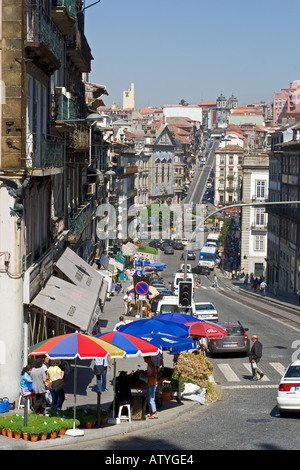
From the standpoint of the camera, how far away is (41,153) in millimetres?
23094

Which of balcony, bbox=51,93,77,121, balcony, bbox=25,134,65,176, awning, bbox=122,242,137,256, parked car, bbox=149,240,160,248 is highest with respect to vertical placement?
balcony, bbox=51,93,77,121

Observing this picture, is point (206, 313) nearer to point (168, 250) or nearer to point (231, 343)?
point (231, 343)

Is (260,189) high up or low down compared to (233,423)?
up

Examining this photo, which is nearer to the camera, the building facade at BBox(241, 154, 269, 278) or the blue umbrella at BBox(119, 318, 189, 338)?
the blue umbrella at BBox(119, 318, 189, 338)

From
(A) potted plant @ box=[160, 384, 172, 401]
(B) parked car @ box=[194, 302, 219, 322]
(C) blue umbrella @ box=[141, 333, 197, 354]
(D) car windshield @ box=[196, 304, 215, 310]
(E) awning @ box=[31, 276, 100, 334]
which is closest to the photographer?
(C) blue umbrella @ box=[141, 333, 197, 354]

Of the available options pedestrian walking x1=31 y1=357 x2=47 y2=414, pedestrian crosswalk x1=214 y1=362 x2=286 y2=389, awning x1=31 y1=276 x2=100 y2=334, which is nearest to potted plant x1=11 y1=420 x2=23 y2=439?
pedestrian walking x1=31 y1=357 x2=47 y2=414

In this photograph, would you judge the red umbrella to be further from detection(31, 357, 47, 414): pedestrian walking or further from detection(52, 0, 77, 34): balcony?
detection(52, 0, 77, 34): balcony

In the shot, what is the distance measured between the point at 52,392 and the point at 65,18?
48.1ft

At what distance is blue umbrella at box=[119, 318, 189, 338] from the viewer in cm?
2223

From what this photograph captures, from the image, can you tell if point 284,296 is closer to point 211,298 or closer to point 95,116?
point 211,298

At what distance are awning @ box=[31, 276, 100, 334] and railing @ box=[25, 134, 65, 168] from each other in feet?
11.2

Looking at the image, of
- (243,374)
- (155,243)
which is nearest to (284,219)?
(155,243)

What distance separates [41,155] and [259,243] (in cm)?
7819

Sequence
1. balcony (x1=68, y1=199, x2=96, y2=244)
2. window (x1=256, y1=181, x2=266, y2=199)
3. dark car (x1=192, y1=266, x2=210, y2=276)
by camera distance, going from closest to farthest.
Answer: balcony (x1=68, y1=199, x2=96, y2=244) < dark car (x1=192, y1=266, x2=210, y2=276) < window (x1=256, y1=181, x2=266, y2=199)
